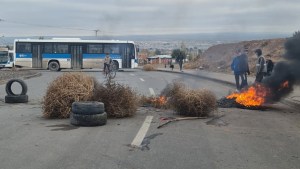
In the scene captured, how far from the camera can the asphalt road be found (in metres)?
6.25

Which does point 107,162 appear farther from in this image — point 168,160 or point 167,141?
point 167,141

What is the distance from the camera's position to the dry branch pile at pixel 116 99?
1084 cm

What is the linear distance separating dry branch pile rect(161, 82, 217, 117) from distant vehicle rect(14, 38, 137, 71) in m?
32.1

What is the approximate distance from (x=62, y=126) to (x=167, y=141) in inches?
108

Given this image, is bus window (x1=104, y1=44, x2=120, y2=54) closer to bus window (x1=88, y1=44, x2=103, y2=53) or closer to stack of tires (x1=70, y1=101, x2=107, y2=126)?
bus window (x1=88, y1=44, x2=103, y2=53)

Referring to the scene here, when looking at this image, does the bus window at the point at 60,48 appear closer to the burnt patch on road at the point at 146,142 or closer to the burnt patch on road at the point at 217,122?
the burnt patch on road at the point at 217,122

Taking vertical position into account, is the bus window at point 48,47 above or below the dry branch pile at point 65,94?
above

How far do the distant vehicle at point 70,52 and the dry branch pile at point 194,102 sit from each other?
105 feet

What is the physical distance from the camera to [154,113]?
1170 cm

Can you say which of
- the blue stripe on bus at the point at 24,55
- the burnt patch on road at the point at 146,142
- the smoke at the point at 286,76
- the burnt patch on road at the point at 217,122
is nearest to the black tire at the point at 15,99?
the burnt patch on road at the point at 217,122

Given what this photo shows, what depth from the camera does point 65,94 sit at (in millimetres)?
10820

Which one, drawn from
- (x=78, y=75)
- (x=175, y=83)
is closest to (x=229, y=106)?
(x=175, y=83)

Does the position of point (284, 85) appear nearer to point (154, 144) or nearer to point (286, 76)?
point (286, 76)

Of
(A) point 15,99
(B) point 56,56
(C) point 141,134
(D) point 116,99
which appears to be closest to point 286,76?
(D) point 116,99
